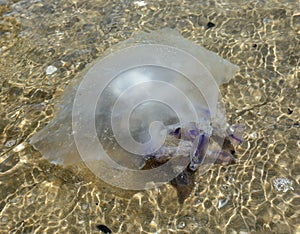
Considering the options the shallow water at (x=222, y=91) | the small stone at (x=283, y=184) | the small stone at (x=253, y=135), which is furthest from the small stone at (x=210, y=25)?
the small stone at (x=283, y=184)

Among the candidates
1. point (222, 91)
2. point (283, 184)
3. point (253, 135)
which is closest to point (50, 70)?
point (222, 91)

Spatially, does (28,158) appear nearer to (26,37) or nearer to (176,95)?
(176,95)

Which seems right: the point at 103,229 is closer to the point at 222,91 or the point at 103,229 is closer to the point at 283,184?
the point at 283,184

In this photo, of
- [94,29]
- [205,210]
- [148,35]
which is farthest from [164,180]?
[94,29]

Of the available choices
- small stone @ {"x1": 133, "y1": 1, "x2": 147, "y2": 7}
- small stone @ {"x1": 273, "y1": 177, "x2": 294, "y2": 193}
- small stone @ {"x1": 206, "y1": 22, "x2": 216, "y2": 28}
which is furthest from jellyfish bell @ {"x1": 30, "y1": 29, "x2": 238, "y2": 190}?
small stone @ {"x1": 133, "y1": 1, "x2": 147, "y2": 7}

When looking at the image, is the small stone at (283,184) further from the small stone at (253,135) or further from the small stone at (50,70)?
the small stone at (50,70)

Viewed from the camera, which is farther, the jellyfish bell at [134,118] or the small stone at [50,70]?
the small stone at [50,70]
